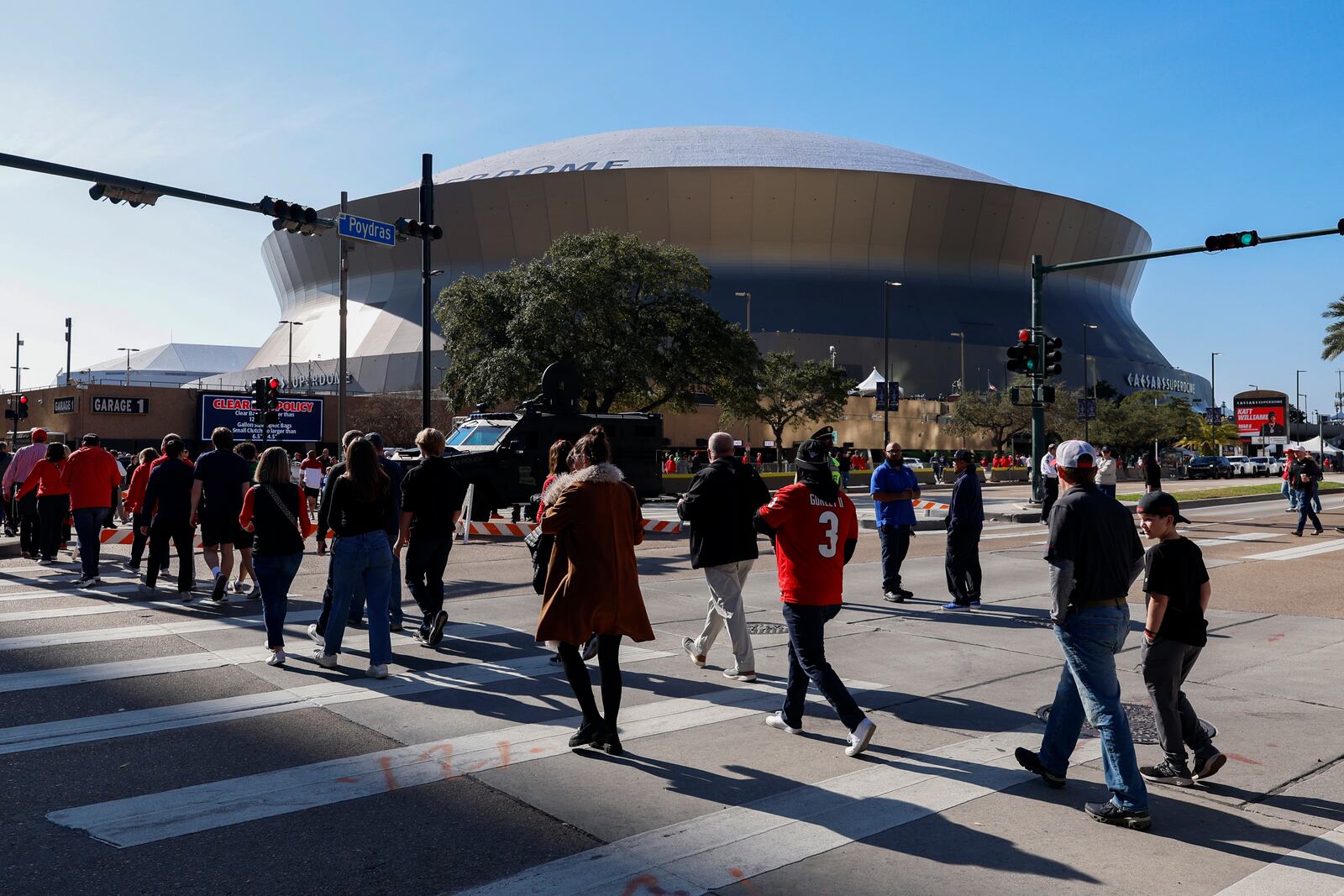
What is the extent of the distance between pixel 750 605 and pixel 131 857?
781 centimetres

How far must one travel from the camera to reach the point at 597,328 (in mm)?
36969

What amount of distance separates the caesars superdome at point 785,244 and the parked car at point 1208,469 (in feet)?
66.0

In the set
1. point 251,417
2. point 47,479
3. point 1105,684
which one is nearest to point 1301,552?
point 1105,684

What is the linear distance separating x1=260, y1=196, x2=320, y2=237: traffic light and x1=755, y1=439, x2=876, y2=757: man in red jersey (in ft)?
40.9

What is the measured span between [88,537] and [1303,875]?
12.9 meters

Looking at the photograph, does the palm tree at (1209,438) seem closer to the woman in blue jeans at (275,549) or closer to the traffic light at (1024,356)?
the traffic light at (1024,356)

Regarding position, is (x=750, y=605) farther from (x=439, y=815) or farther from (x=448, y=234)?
(x=448, y=234)

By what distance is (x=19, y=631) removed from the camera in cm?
952

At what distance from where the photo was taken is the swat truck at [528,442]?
21.6m

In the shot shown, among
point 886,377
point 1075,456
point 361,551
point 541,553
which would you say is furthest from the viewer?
point 886,377

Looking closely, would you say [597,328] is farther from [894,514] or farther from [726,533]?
[726,533]

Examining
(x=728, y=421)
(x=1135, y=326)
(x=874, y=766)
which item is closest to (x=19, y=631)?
(x=874, y=766)

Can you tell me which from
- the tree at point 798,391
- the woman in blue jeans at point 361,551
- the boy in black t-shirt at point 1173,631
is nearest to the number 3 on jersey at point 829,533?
the boy in black t-shirt at point 1173,631

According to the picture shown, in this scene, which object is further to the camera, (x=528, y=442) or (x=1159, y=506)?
(x=528, y=442)
